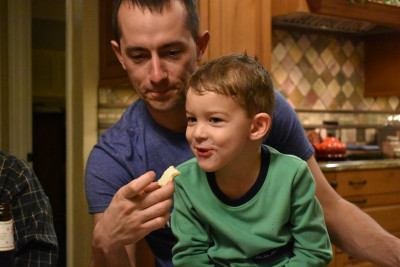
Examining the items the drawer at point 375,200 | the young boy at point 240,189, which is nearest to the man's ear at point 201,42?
the young boy at point 240,189

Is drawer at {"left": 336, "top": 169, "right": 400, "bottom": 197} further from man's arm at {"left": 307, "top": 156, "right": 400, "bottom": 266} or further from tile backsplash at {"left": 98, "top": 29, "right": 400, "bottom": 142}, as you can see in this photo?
man's arm at {"left": 307, "top": 156, "right": 400, "bottom": 266}

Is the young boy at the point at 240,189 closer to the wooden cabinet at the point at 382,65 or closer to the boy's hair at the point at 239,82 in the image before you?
the boy's hair at the point at 239,82

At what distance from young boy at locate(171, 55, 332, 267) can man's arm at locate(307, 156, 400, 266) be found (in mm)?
287

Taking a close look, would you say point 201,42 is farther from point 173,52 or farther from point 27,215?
point 27,215

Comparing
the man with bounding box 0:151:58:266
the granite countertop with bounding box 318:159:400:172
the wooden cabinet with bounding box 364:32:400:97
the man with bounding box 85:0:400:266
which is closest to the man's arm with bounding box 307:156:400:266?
the man with bounding box 85:0:400:266

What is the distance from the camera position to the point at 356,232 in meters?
1.27

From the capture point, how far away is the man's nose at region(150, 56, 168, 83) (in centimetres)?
119

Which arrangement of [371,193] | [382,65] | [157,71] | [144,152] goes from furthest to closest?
[382,65] → [371,193] → [144,152] → [157,71]

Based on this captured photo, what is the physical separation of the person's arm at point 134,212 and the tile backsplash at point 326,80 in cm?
270

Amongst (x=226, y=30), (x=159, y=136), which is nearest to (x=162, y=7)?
(x=159, y=136)

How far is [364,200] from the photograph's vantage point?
316 cm

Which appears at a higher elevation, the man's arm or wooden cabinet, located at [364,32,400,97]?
wooden cabinet, located at [364,32,400,97]

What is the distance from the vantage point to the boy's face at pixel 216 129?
920 mm

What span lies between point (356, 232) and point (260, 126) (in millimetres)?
496
